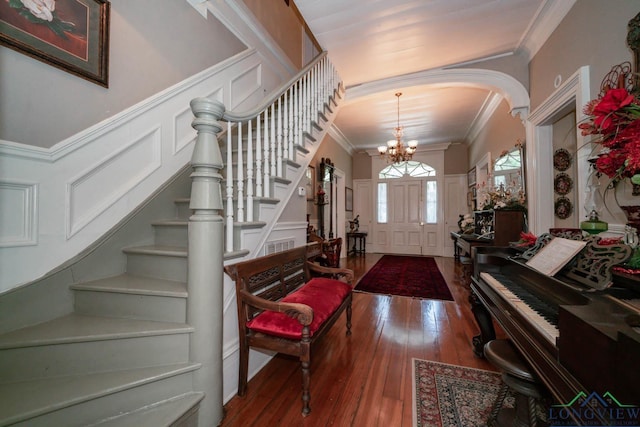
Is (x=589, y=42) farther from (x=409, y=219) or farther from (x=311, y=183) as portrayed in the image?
(x=409, y=219)

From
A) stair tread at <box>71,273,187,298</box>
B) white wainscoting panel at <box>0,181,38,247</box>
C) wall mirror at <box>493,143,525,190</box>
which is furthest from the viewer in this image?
wall mirror at <box>493,143,525,190</box>

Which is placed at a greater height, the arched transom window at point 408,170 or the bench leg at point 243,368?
the arched transom window at point 408,170

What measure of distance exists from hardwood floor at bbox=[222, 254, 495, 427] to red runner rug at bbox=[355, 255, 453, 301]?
0.58 meters

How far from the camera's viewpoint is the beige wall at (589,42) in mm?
1512

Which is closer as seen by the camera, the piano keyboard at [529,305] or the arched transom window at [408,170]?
the piano keyboard at [529,305]

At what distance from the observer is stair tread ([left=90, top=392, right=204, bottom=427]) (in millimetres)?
1034

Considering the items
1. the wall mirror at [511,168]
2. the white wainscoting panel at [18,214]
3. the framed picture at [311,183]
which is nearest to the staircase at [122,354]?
the white wainscoting panel at [18,214]

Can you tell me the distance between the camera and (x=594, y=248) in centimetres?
117

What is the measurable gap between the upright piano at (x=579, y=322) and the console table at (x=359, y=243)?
508 cm

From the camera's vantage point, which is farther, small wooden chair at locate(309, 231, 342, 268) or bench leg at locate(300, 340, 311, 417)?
small wooden chair at locate(309, 231, 342, 268)

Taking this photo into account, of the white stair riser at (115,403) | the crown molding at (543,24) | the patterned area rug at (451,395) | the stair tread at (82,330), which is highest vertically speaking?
the crown molding at (543,24)

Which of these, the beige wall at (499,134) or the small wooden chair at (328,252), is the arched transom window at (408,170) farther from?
the small wooden chair at (328,252)

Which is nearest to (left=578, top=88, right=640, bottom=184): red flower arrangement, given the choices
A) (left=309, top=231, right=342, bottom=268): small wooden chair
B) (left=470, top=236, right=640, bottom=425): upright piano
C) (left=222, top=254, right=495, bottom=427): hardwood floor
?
(left=470, top=236, right=640, bottom=425): upright piano

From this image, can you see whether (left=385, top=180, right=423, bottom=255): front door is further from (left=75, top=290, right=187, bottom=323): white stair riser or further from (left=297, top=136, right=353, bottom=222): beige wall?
(left=75, top=290, right=187, bottom=323): white stair riser
